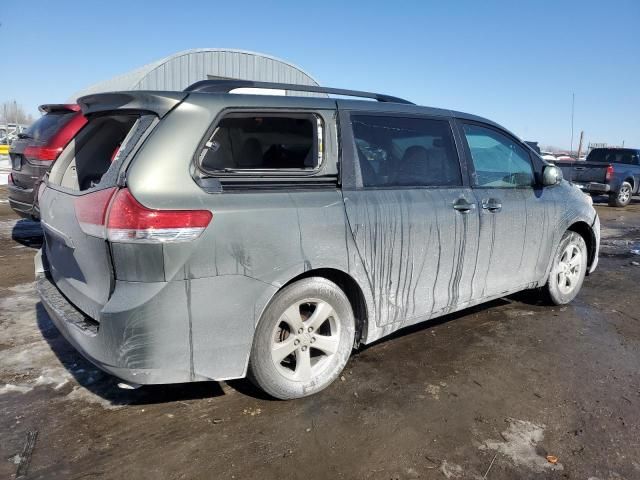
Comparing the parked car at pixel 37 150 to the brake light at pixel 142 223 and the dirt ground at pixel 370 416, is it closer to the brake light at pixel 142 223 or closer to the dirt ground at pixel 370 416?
the dirt ground at pixel 370 416

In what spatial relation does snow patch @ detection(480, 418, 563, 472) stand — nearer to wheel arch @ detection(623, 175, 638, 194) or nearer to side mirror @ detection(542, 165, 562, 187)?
side mirror @ detection(542, 165, 562, 187)

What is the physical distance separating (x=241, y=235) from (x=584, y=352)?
9.50ft

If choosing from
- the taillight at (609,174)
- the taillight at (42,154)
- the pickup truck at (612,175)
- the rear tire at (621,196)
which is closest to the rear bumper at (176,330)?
the taillight at (42,154)

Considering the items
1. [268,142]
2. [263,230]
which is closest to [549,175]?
[268,142]

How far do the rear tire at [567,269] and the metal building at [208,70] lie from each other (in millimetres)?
12182

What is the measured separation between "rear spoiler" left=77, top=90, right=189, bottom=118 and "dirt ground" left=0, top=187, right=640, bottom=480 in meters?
1.67

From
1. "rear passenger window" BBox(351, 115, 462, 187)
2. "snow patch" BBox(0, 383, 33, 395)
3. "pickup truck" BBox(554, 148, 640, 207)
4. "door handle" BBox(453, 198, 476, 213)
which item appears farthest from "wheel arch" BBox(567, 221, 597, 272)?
"pickup truck" BBox(554, 148, 640, 207)

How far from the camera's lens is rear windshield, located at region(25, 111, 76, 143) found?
627 centimetres

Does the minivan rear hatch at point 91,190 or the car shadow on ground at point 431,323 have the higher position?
the minivan rear hatch at point 91,190

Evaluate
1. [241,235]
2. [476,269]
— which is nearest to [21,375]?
[241,235]

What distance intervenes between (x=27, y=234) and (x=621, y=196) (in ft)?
51.6

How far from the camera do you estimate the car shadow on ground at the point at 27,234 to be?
7.14 metres

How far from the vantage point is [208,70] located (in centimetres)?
1519

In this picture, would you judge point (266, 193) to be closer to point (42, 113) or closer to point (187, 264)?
point (187, 264)
